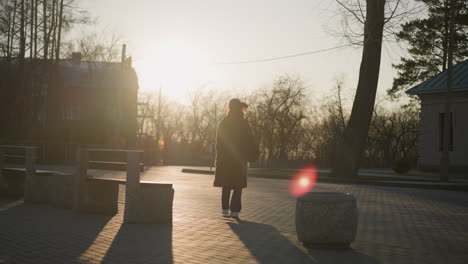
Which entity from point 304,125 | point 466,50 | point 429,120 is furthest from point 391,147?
point 429,120

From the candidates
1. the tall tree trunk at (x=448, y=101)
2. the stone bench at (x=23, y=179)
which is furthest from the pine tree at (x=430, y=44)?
the stone bench at (x=23, y=179)

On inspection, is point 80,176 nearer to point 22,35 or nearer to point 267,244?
point 267,244

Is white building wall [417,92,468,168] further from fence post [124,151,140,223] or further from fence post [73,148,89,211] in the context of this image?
fence post [124,151,140,223]

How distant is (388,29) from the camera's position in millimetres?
24172

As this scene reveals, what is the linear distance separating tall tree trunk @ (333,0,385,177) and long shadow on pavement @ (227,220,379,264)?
58.5 feet

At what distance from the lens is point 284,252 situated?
6680 millimetres

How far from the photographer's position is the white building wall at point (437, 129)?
33.8 meters

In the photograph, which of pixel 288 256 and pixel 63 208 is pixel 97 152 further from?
pixel 288 256

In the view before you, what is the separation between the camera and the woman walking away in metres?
9.95

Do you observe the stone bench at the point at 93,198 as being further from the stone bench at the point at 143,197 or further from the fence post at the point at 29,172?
the fence post at the point at 29,172

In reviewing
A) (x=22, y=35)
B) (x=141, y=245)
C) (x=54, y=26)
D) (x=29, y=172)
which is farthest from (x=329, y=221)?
(x=54, y=26)

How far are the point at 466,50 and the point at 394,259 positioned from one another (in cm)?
4076

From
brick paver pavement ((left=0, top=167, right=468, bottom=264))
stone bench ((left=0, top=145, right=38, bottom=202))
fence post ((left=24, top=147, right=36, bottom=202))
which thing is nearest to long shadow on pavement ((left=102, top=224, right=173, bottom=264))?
brick paver pavement ((left=0, top=167, right=468, bottom=264))

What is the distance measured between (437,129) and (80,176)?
2933 centimetres
